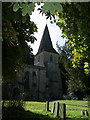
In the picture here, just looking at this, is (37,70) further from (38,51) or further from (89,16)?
(89,16)

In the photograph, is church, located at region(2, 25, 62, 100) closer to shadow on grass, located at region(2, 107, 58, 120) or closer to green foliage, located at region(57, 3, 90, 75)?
shadow on grass, located at region(2, 107, 58, 120)

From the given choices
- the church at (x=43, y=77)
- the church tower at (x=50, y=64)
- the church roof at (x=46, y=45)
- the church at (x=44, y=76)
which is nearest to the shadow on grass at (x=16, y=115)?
the church at (x=43, y=77)

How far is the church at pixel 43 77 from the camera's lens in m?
45.7

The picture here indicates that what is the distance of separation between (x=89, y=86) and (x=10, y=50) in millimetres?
24063

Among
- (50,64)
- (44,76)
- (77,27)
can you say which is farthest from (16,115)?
(50,64)

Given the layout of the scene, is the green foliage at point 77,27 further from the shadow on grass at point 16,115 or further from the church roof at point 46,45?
the church roof at point 46,45

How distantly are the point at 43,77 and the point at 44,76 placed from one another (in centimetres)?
40

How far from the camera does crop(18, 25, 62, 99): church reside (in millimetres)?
46031

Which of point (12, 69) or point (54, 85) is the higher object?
point (12, 69)

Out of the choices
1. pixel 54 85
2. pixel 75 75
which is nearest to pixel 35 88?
pixel 54 85

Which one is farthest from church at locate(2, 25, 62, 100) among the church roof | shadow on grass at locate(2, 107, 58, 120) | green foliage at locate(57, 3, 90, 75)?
green foliage at locate(57, 3, 90, 75)

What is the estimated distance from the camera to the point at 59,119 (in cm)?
855

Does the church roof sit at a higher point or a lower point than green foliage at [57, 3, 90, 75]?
higher

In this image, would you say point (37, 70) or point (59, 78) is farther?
point (59, 78)
